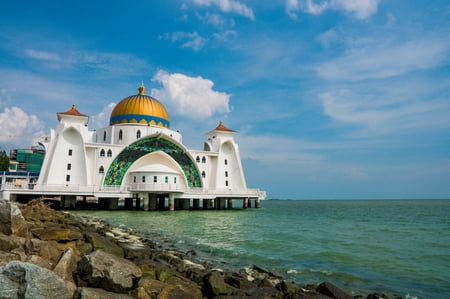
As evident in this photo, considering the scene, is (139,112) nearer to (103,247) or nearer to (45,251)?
(103,247)

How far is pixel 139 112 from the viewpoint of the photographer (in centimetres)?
4081

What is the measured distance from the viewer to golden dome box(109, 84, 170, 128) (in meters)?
40.7

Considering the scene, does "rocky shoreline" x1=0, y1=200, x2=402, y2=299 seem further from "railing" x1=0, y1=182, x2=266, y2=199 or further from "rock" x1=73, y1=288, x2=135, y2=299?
"railing" x1=0, y1=182, x2=266, y2=199

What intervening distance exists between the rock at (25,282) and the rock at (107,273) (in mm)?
800

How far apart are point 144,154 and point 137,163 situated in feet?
3.77

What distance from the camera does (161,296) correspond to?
5.71 m

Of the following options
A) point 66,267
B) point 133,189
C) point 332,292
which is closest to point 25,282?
point 66,267

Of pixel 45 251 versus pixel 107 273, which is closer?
pixel 107 273

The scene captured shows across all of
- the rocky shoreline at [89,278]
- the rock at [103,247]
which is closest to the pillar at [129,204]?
the rock at [103,247]

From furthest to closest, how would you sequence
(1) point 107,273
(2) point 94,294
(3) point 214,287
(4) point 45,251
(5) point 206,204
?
(5) point 206,204 < (4) point 45,251 < (3) point 214,287 < (1) point 107,273 < (2) point 94,294

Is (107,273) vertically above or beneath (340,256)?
above

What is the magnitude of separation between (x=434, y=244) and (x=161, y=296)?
15645mm

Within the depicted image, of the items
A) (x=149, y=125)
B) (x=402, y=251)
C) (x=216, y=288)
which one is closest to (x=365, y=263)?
(x=402, y=251)

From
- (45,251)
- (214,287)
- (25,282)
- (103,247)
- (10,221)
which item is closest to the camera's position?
(25,282)
